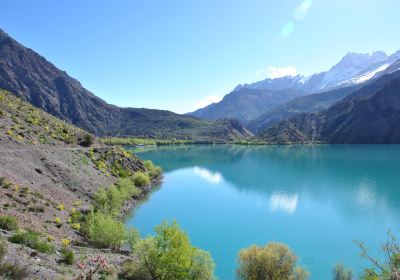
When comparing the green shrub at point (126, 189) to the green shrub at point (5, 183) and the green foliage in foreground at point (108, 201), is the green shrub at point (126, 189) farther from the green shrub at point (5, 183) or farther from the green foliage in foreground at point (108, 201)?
the green shrub at point (5, 183)

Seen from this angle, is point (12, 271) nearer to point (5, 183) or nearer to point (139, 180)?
point (5, 183)

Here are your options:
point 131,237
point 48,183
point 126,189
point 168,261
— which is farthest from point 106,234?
point 126,189

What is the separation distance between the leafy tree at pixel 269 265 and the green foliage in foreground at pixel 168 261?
395 centimetres

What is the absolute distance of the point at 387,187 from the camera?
8719 centimetres

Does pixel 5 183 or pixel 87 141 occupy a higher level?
pixel 87 141

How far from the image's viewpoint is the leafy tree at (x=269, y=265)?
29484 millimetres

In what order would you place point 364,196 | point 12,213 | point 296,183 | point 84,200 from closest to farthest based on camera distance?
1. point 12,213
2. point 84,200
3. point 364,196
4. point 296,183

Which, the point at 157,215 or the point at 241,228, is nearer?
the point at 241,228

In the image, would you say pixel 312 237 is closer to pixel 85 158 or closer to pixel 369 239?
pixel 369 239

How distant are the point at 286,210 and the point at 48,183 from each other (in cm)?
4211

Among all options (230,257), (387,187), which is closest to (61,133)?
(230,257)

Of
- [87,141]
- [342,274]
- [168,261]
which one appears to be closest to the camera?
[168,261]

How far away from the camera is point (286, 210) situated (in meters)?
67.4

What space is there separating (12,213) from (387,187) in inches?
3278
